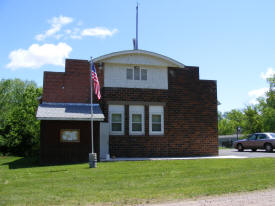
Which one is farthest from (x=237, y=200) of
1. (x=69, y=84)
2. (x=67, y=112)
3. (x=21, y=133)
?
(x=21, y=133)

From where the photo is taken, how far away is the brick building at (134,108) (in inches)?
739

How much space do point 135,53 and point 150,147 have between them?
5.87 m

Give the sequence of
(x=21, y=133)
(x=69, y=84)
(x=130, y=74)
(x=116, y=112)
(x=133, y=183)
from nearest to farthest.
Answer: (x=133, y=183) < (x=69, y=84) < (x=116, y=112) < (x=130, y=74) < (x=21, y=133)

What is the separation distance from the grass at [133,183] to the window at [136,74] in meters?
6.90

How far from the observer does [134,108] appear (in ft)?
67.8

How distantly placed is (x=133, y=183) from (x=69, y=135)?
851cm

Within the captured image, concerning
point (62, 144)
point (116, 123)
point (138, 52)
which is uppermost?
point (138, 52)

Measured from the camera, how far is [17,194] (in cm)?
934

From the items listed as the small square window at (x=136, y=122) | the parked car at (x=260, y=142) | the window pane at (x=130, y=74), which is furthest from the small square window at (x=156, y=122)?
the parked car at (x=260, y=142)

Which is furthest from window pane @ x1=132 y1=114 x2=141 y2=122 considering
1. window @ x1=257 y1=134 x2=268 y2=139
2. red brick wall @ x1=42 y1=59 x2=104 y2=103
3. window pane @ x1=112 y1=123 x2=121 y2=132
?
window @ x1=257 y1=134 x2=268 y2=139

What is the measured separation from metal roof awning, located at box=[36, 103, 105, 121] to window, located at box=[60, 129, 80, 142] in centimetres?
100

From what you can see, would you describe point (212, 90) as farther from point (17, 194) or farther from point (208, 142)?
point (17, 194)

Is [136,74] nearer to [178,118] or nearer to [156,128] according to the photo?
[156,128]

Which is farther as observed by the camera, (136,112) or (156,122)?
(156,122)
